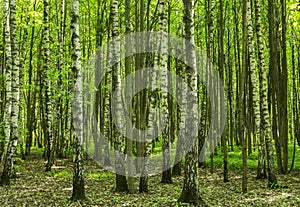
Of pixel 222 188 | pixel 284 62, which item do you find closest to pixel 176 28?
pixel 284 62

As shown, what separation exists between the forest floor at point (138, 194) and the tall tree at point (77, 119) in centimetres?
44

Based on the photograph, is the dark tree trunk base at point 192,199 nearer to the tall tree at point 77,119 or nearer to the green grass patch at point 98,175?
the tall tree at point 77,119

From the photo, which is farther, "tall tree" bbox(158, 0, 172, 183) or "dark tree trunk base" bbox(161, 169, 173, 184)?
"dark tree trunk base" bbox(161, 169, 173, 184)

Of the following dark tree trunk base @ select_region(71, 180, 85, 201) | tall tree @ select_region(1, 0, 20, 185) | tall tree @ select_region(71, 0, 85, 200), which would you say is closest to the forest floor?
dark tree trunk base @ select_region(71, 180, 85, 201)

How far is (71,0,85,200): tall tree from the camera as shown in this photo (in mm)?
9383

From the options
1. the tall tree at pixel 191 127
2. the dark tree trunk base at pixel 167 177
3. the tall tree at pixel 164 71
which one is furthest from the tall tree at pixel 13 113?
the tall tree at pixel 191 127

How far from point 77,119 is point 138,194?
3254mm

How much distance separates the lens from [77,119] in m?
9.57

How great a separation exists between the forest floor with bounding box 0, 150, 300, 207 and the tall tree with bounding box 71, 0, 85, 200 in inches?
17.5

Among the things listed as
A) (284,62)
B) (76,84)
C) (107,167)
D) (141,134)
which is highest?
(284,62)

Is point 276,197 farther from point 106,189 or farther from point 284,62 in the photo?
point 284,62

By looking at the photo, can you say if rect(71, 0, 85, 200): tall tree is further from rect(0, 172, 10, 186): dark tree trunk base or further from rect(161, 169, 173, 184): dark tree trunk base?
rect(161, 169, 173, 184): dark tree trunk base

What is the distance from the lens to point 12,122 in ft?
40.5

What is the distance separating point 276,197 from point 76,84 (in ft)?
22.9
